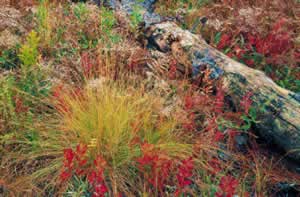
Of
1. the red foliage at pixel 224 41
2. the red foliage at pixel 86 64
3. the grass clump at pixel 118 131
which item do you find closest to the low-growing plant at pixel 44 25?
the red foliage at pixel 86 64

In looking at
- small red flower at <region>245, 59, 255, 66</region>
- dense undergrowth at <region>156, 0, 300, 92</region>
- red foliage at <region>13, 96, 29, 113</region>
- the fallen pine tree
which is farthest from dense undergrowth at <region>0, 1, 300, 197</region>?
dense undergrowth at <region>156, 0, 300, 92</region>

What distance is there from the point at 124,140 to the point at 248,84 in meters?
1.47

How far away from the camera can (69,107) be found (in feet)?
12.2

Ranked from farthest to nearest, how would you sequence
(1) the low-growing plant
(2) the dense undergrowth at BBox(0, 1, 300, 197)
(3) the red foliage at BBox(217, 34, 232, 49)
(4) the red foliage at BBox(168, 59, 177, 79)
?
(3) the red foliage at BBox(217, 34, 232, 49), (1) the low-growing plant, (4) the red foliage at BBox(168, 59, 177, 79), (2) the dense undergrowth at BBox(0, 1, 300, 197)

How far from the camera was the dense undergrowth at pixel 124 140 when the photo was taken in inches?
133

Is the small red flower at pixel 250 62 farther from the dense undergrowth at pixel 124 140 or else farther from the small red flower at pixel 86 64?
the small red flower at pixel 86 64

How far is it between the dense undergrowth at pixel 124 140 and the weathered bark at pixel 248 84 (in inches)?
4.9

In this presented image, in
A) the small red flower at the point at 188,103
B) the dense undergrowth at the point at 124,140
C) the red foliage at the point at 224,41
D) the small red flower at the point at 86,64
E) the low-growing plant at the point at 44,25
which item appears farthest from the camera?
the red foliage at the point at 224,41

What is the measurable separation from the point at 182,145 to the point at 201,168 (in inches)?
11.7

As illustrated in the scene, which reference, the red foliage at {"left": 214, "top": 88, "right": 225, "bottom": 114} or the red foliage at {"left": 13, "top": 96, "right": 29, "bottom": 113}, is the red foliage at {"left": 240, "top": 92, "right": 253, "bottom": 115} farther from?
the red foliage at {"left": 13, "top": 96, "right": 29, "bottom": 113}

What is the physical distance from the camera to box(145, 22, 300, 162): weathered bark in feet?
12.5

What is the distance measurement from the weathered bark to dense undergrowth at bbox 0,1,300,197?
125 millimetres

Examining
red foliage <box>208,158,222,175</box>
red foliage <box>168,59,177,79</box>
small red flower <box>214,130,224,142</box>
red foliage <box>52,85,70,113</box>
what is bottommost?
red foliage <box>208,158,222,175</box>

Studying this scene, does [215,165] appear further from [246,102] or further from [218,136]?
[246,102]
